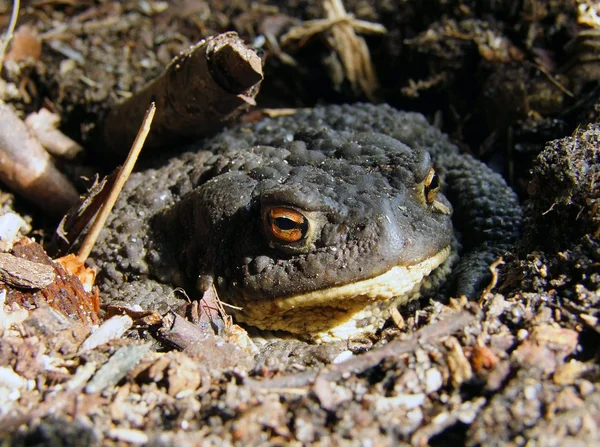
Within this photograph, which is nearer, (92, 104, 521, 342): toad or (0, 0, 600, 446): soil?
(0, 0, 600, 446): soil

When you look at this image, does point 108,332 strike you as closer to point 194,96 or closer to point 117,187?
point 117,187

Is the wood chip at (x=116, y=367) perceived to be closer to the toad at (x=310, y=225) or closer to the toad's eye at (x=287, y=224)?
the toad at (x=310, y=225)

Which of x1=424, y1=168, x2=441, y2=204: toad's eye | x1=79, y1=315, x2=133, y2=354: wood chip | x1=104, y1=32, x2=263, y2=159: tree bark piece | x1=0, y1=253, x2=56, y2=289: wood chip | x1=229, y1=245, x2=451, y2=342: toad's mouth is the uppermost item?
x1=104, y1=32, x2=263, y2=159: tree bark piece

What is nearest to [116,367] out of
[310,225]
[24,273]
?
[24,273]

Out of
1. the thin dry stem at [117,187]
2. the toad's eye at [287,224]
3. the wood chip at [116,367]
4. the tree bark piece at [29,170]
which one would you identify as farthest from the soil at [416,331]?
the toad's eye at [287,224]

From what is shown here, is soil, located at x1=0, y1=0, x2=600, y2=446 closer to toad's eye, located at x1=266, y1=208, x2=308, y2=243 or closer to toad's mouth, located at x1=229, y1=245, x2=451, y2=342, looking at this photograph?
toad's mouth, located at x1=229, y1=245, x2=451, y2=342

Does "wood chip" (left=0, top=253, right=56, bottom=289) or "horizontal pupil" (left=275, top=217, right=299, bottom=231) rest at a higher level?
"wood chip" (left=0, top=253, right=56, bottom=289)

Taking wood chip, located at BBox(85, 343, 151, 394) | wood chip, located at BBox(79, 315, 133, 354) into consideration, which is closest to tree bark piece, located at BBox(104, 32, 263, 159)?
wood chip, located at BBox(79, 315, 133, 354)
